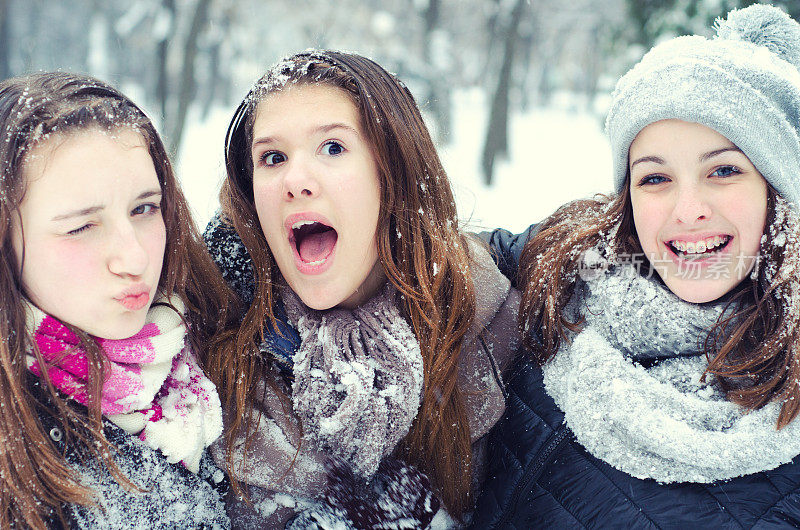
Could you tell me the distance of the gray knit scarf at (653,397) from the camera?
6.49ft

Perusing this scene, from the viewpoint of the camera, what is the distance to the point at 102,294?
1800 millimetres

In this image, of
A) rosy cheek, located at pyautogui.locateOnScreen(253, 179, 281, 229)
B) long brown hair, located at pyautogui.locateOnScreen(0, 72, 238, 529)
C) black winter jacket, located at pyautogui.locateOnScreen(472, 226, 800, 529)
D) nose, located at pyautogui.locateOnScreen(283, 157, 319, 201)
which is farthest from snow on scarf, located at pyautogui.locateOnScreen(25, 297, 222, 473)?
black winter jacket, located at pyautogui.locateOnScreen(472, 226, 800, 529)

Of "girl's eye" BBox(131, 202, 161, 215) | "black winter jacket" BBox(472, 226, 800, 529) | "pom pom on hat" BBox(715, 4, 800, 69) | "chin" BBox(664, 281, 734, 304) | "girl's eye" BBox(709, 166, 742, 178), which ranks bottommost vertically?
"black winter jacket" BBox(472, 226, 800, 529)

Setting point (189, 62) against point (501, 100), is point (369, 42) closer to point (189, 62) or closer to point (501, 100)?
point (501, 100)

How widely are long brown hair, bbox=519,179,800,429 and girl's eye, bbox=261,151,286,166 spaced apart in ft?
3.73

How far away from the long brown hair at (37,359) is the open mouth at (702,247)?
1810mm

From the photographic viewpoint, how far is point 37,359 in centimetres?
175

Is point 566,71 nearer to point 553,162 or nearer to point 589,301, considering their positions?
point 553,162

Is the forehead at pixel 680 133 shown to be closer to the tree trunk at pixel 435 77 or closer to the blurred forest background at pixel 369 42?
the blurred forest background at pixel 369 42

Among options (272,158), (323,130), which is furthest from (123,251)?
(323,130)

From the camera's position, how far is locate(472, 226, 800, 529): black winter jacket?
2.00 metres

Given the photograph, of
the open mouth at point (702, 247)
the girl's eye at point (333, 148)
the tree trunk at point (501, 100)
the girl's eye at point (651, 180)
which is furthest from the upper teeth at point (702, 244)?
the tree trunk at point (501, 100)

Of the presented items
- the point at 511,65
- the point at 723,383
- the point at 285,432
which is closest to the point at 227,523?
the point at 285,432

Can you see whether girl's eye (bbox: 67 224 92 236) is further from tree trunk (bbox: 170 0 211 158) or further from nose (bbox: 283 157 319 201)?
tree trunk (bbox: 170 0 211 158)
